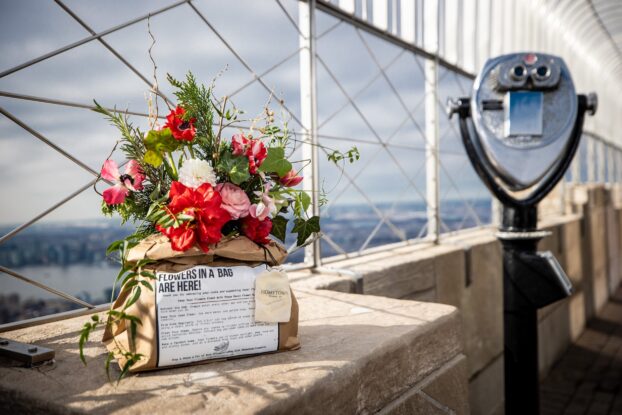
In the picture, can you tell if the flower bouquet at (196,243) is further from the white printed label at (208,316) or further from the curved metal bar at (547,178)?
the curved metal bar at (547,178)

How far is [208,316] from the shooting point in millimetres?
855

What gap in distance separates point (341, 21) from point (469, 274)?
1.42 metres

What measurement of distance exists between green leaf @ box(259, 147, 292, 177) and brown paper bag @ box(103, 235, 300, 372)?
0.13 m

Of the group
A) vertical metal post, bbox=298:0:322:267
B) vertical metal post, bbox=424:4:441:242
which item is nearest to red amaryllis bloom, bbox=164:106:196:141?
vertical metal post, bbox=298:0:322:267

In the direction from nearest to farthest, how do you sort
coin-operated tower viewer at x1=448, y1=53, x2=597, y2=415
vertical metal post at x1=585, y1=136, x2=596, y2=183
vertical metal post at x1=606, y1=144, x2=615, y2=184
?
coin-operated tower viewer at x1=448, y1=53, x2=597, y2=415, vertical metal post at x1=585, y1=136, x2=596, y2=183, vertical metal post at x1=606, y1=144, x2=615, y2=184

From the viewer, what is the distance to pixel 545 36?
16.9ft

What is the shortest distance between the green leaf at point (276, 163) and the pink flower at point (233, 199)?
2.7 inches

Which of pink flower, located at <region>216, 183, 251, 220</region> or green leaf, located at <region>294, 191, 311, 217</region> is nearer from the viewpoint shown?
pink flower, located at <region>216, 183, 251, 220</region>

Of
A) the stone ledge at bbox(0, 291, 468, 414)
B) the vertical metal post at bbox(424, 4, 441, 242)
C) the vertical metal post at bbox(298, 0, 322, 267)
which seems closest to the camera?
the stone ledge at bbox(0, 291, 468, 414)

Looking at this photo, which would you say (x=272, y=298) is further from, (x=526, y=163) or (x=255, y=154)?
(x=526, y=163)

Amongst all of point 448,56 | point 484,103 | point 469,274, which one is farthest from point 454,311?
point 448,56

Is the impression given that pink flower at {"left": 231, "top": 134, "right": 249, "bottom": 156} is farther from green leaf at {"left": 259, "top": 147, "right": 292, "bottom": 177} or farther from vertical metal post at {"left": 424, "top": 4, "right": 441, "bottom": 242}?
vertical metal post at {"left": 424, "top": 4, "right": 441, "bottom": 242}

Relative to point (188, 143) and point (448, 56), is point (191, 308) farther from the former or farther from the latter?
point (448, 56)

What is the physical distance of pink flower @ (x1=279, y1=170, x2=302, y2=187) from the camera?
0.96 meters
